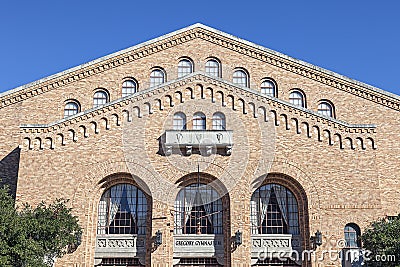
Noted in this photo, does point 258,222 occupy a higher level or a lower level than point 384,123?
lower

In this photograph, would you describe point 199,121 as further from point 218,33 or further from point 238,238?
point 218,33

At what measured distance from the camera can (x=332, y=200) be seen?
26.4 m

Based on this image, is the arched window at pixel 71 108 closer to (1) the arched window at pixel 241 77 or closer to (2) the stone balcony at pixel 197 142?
(2) the stone balcony at pixel 197 142

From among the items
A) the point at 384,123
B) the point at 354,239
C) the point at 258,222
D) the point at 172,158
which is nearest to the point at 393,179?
the point at 384,123

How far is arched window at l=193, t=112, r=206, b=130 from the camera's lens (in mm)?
27770

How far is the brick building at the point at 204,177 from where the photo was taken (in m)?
26.2

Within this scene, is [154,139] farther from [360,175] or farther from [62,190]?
[360,175]

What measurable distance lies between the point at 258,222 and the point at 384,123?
1085 cm

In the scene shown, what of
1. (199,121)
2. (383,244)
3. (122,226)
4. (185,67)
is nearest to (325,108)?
(185,67)

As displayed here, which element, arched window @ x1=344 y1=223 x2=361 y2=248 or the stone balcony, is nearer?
arched window @ x1=344 y1=223 x2=361 y2=248

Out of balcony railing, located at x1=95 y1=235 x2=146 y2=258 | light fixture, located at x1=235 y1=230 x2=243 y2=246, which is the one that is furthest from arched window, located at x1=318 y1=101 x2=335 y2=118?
balcony railing, located at x1=95 y1=235 x2=146 y2=258

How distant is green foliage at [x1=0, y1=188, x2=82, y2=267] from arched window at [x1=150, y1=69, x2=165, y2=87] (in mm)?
10961

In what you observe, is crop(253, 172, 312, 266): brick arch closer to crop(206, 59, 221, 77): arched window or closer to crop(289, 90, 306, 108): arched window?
crop(289, 90, 306, 108): arched window

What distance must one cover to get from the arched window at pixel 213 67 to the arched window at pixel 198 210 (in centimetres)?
926
